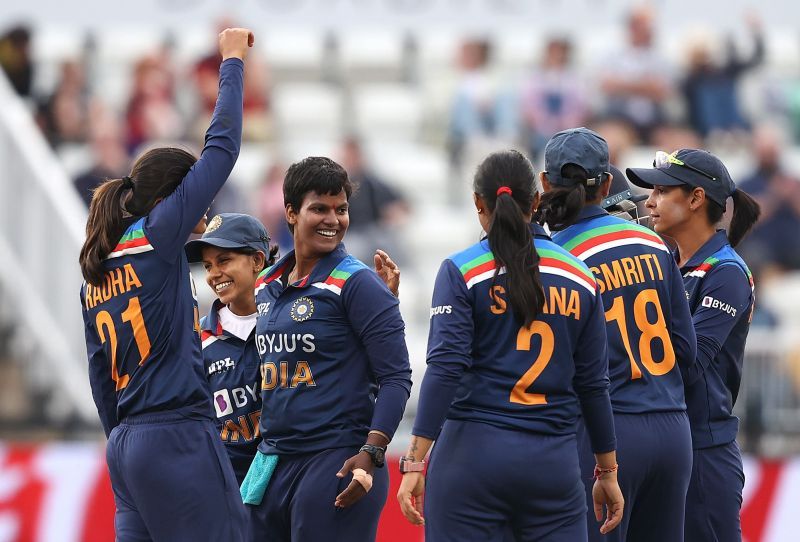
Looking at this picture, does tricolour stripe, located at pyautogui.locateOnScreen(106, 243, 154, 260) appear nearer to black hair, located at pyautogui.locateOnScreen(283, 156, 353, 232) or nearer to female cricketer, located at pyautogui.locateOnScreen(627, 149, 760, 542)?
black hair, located at pyautogui.locateOnScreen(283, 156, 353, 232)

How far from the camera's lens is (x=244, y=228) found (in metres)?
5.26

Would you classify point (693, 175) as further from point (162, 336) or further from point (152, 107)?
point (152, 107)

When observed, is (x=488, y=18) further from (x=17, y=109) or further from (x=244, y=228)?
(x=244, y=228)

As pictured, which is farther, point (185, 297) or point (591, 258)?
point (591, 258)

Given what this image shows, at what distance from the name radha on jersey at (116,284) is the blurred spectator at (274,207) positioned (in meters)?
6.58

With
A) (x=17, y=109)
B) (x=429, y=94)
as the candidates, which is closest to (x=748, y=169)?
(x=429, y=94)

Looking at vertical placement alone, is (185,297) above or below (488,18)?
below

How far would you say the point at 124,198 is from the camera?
457 cm

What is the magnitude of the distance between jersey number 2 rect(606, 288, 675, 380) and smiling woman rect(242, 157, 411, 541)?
757 millimetres

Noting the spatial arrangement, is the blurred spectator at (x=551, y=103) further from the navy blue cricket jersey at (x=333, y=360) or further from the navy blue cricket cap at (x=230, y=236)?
the navy blue cricket jersey at (x=333, y=360)

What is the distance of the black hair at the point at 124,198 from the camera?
452cm

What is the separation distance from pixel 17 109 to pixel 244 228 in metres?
6.48

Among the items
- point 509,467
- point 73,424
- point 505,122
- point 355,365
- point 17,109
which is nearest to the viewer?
point 509,467

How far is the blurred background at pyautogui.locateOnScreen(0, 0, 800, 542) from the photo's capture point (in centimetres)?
1036
